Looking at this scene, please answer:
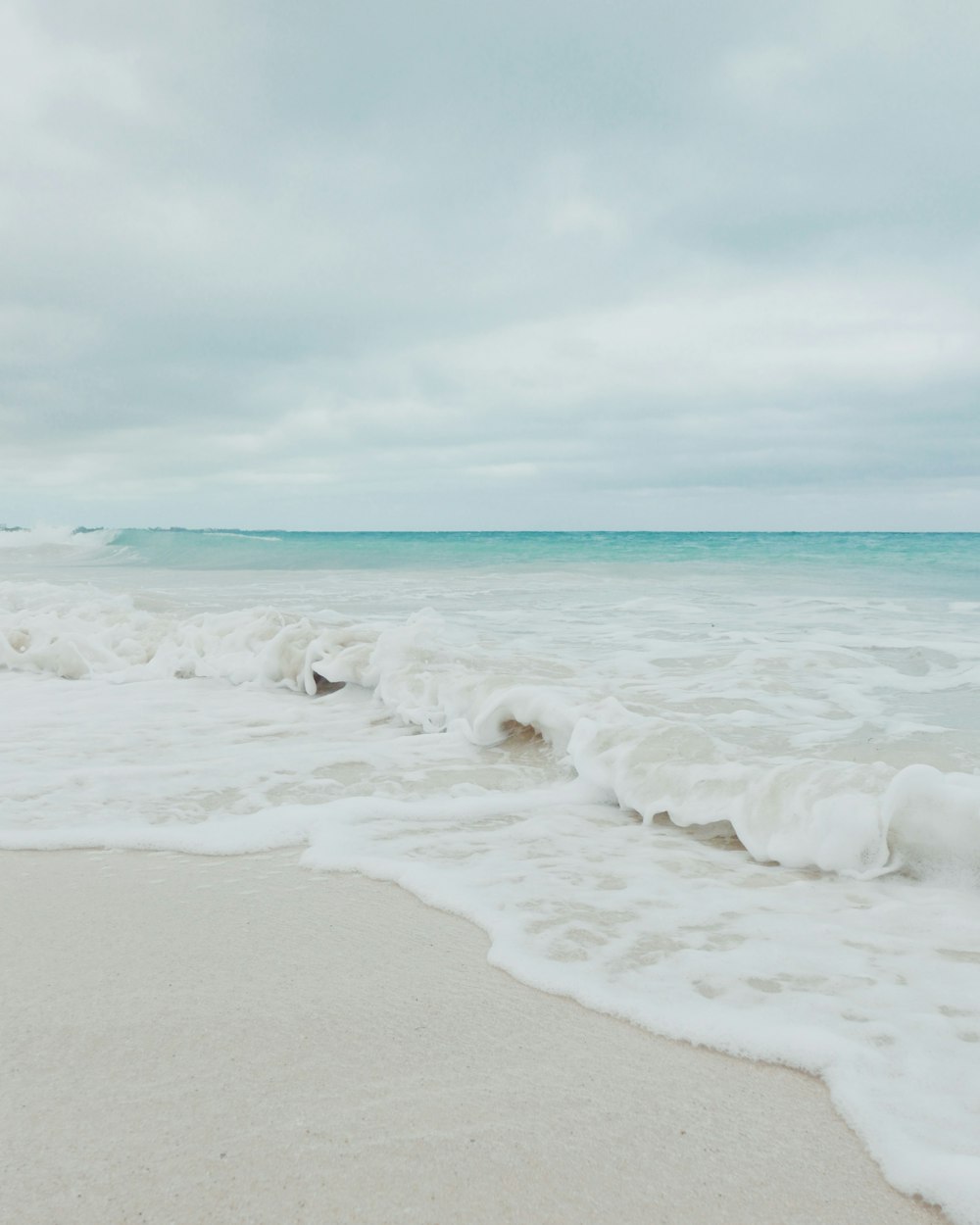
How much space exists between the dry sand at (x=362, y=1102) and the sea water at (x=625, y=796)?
5.6 inches

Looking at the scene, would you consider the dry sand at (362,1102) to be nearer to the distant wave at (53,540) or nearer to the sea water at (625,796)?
the sea water at (625,796)

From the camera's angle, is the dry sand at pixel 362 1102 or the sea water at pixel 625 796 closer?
the dry sand at pixel 362 1102

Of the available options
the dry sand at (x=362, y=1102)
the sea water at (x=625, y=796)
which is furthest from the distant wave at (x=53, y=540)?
the dry sand at (x=362, y=1102)

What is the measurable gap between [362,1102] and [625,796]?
76.7 inches

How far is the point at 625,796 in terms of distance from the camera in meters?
3.19

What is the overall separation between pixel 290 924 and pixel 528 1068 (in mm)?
825

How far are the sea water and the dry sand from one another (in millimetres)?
143

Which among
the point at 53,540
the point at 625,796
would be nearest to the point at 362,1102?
the point at 625,796

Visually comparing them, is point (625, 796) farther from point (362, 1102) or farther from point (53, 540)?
point (53, 540)

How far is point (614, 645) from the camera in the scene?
7.09 m

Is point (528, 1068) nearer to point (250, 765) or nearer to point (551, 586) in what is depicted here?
point (250, 765)

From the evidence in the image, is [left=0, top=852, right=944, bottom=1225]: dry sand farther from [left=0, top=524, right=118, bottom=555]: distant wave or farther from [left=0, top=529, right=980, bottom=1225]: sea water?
[left=0, top=524, right=118, bottom=555]: distant wave

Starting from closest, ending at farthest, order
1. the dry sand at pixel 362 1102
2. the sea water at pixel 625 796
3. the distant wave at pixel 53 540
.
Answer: the dry sand at pixel 362 1102 → the sea water at pixel 625 796 → the distant wave at pixel 53 540

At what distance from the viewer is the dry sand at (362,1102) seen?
1.18 m
